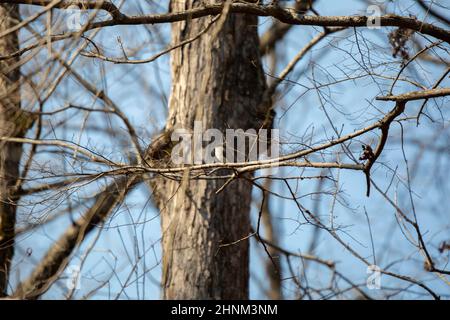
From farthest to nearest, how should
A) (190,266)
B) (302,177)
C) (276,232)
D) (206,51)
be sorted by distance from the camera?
(276,232), (206,51), (190,266), (302,177)

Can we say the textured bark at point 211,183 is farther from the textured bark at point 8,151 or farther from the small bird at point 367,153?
the small bird at point 367,153

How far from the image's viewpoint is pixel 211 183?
454 centimetres

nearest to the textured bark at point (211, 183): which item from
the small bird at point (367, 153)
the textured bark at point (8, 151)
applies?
the textured bark at point (8, 151)

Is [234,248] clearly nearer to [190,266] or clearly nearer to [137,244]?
[190,266]

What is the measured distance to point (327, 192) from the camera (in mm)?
3422

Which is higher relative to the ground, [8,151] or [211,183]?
[8,151]

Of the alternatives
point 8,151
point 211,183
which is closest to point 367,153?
point 211,183

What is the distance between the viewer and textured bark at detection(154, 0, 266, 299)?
4422 mm

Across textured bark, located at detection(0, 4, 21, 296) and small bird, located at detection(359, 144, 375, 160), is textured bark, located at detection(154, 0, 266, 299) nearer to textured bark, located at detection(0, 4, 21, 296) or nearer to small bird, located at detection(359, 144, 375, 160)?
textured bark, located at detection(0, 4, 21, 296)

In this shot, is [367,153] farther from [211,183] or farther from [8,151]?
[8,151]

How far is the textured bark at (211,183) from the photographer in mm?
4422

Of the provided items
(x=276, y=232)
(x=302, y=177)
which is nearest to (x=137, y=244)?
(x=302, y=177)
